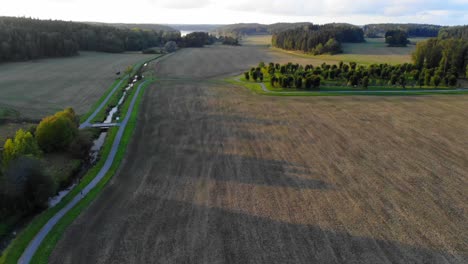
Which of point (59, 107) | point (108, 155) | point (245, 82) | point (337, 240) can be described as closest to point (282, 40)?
point (245, 82)

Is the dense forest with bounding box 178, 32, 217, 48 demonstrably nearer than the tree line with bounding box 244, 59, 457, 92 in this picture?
No

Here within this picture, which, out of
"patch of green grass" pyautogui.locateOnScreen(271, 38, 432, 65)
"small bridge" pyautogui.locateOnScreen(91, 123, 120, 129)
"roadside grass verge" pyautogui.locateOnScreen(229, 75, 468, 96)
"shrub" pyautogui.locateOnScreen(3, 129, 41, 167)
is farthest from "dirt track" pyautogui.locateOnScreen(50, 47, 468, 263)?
"patch of green grass" pyautogui.locateOnScreen(271, 38, 432, 65)

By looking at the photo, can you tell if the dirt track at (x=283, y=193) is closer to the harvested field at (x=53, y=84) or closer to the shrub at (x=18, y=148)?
the shrub at (x=18, y=148)

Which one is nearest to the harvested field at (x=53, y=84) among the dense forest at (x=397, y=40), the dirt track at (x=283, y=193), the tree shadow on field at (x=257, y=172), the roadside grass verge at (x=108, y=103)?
the roadside grass verge at (x=108, y=103)

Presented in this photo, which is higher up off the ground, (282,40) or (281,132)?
(282,40)

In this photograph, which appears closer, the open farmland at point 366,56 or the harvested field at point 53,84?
the harvested field at point 53,84

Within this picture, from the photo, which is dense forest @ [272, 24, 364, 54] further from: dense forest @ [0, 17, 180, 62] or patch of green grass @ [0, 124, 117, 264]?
patch of green grass @ [0, 124, 117, 264]

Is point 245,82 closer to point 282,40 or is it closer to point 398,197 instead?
point 398,197
